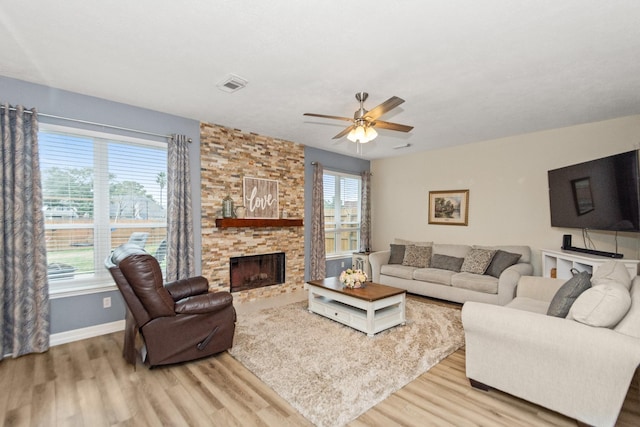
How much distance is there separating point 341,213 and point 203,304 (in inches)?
163

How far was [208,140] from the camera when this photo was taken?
435 cm

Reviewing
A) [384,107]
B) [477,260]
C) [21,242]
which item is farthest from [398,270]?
[21,242]

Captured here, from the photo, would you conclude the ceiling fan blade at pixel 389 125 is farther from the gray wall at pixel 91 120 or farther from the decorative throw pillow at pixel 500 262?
the decorative throw pillow at pixel 500 262

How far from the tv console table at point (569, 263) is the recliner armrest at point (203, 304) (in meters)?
3.81

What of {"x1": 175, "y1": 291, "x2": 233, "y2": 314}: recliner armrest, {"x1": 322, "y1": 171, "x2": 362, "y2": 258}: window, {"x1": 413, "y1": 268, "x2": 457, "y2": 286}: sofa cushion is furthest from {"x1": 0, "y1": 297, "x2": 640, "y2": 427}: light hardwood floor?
{"x1": 322, "y1": 171, "x2": 362, "y2": 258}: window

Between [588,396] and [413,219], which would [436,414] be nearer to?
[588,396]

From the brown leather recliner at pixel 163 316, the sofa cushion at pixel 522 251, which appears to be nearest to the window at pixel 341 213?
the sofa cushion at pixel 522 251

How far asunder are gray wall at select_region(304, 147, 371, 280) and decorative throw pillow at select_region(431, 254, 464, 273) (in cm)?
188

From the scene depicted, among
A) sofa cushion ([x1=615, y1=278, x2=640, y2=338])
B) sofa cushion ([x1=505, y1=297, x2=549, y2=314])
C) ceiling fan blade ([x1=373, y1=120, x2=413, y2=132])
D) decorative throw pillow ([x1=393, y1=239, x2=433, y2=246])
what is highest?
ceiling fan blade ([x1=373, y1=120, x2=413, y2=132])

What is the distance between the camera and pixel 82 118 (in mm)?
3359

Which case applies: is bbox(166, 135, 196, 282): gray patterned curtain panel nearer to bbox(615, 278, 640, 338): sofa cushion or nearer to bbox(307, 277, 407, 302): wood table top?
bbox(307, 277, 407, 302): wood table top

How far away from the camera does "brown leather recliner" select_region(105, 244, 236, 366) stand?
8.01 feet

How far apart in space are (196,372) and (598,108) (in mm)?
5162

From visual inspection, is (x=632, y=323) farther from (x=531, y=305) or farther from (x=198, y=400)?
(x=198, y=400)
